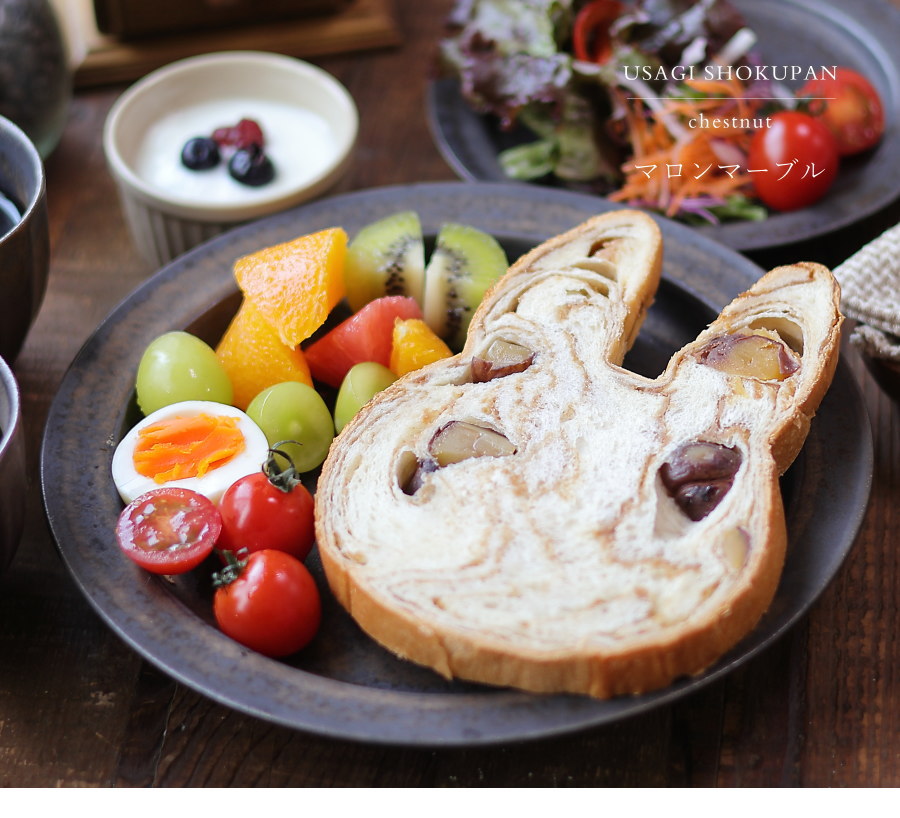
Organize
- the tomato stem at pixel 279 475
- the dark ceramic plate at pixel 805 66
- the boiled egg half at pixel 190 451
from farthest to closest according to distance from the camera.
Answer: the dark ceramic plate at pixel 805 66 → the boiled egg half at pixel 190 451 → the tomato stem at pixel 279 475

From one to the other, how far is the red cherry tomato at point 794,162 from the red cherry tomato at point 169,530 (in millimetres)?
1832

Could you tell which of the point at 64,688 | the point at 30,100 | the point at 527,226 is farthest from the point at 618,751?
the point at 30,100

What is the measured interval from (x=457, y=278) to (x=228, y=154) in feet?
3.23

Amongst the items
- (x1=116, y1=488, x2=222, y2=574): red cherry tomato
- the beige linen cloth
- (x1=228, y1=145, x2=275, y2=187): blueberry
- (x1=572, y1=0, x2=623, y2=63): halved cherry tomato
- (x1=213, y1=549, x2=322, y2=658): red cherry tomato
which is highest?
(x1=572, y1=0, x2=623, y2=63): halved cherry tomato

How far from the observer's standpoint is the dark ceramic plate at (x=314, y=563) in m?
1.66

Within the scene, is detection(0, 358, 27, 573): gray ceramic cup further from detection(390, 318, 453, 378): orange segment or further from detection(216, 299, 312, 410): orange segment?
detection(390, 318, 453, 378): orange segment

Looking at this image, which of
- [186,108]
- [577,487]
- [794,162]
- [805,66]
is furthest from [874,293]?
[186,108]

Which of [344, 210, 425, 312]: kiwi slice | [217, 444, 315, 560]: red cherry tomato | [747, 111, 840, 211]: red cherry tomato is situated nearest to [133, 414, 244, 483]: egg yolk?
[217, 444, 315, 560]: red cherry tomato

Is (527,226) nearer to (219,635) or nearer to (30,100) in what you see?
(219,635)

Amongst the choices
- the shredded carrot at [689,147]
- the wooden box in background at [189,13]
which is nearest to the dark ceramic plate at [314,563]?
the shredded carrot at [689,147]

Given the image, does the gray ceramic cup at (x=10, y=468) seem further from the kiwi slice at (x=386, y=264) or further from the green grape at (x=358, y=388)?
the kiwi slice at (x=386, y=264)

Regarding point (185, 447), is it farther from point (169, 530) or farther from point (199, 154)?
point (199, 154)

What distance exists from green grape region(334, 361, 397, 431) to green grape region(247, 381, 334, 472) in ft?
0.11

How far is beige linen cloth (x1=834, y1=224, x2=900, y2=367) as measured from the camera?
226cm
